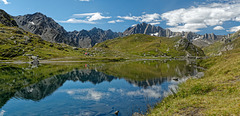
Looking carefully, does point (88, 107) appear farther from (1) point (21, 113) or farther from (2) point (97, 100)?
(1) point (21, 113)

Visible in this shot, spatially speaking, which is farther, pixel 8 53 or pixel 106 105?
pixel 8 53

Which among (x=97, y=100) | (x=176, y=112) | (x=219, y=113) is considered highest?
(x=219, y=113)

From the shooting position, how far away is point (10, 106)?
34.0 m

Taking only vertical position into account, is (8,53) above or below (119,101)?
above

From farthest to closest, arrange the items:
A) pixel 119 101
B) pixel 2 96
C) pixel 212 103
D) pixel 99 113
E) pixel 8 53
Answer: pixel 8 53 < pixel 2 96 < pixel 119 101 < pixel 99 113 < pixel 212 103

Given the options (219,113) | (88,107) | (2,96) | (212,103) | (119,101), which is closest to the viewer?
(219,113)

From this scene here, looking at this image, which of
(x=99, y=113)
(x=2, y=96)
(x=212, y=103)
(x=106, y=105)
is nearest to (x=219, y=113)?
(x=212, y=103)

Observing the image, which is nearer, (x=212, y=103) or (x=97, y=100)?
(x=212, y=103)

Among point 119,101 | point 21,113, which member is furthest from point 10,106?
point 119,101

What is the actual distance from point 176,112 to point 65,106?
2664 centimetres

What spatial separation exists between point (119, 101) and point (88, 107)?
27.3ft

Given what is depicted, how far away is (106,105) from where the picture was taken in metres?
34.2

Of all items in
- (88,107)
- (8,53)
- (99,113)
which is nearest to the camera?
(99,113)

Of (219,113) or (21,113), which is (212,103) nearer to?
(219,113)
